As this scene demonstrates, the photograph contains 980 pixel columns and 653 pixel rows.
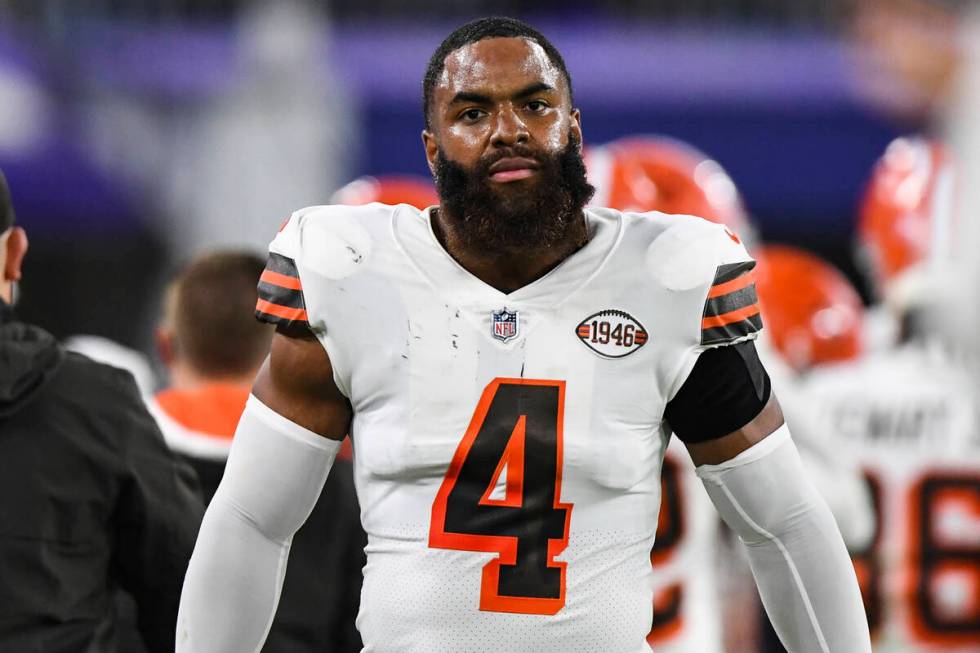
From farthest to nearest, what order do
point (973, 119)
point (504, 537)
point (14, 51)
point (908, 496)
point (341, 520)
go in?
point (14, 51), point (973, 119), point (908, 496), point (341, 520), point (504, 537)

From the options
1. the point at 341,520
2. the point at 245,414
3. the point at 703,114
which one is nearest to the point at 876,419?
the point at 341,520

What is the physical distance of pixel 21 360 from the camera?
93.4 inches

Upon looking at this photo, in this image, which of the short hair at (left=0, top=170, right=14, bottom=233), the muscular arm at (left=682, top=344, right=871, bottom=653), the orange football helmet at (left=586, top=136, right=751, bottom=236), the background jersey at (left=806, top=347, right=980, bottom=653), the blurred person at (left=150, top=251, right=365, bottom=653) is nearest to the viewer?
the muscular arm at (left=682, top=344, right=871, bottom=653)

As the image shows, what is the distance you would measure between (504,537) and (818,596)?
44 centimetres

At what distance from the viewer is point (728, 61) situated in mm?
10469

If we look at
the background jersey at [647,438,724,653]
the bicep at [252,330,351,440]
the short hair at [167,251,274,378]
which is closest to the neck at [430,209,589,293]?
the bicep at [252,330,351,440]

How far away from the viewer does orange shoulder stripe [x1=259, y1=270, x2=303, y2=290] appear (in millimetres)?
2137

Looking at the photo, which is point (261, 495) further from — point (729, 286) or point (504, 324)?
point (729, 286)

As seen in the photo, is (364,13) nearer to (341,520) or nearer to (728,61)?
(728,61)

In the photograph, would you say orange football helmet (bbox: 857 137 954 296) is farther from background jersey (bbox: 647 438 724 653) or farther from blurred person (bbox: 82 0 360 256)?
blurred person (bbox: 82 0 360 256)

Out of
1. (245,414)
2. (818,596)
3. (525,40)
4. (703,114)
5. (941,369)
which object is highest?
(525,40)

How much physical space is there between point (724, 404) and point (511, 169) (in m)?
0.40

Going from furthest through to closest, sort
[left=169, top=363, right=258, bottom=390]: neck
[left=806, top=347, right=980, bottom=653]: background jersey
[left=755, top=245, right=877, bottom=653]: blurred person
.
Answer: [left=755, top=245, right=877, bottom=653]: blurred person < [left=806, top=347, right=980, bottom=653]: background jersey < [left=169, top=363, right=258, bottom=390]: neck

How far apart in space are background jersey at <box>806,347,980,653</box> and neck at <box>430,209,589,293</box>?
Answer: 7.72 ft
